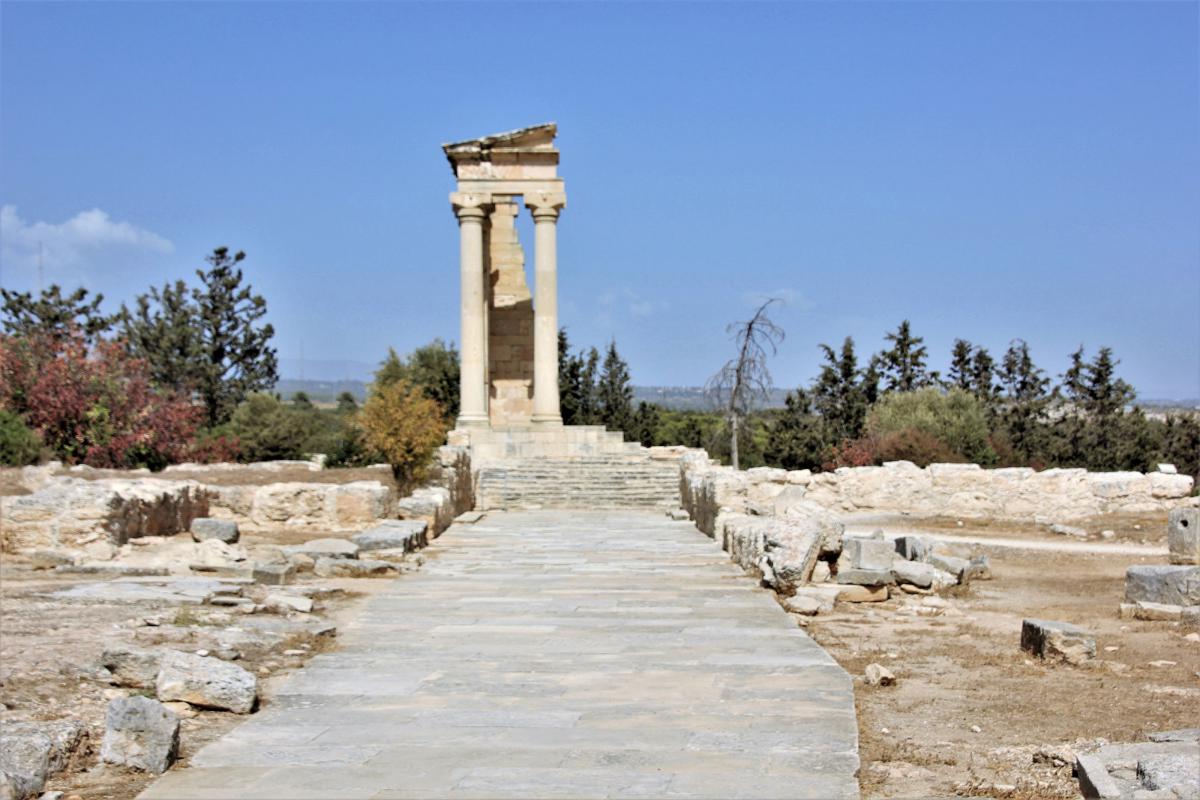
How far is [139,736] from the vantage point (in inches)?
215

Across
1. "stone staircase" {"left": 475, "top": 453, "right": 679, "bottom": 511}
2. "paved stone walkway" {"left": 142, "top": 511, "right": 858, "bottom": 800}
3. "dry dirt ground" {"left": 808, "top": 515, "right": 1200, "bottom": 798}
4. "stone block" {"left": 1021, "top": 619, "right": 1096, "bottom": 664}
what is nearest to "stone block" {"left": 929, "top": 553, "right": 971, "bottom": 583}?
"dry dirt ground" {"left": 808, "top": 515, "right": 1200, "bottom": 798}

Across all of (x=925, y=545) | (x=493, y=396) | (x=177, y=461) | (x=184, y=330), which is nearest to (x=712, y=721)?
(x=925, y=545)

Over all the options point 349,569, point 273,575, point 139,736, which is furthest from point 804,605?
point 139,736

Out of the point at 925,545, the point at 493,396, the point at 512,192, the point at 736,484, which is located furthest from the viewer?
the point at 493,396

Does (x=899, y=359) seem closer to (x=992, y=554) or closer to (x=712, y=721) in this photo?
(x=992, y=554)

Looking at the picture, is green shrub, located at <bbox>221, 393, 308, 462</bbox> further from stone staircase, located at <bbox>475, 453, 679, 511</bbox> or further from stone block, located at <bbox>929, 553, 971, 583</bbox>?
stone block, located at <bbox>929, 553, 971, 583</bbox>

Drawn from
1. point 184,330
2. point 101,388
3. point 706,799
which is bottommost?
point 706,799

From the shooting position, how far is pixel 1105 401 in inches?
1548

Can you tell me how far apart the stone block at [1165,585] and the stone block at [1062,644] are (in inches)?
117

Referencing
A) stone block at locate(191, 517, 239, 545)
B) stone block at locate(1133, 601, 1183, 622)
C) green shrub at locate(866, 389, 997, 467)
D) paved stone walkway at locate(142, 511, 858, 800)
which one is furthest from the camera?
green shrub at locate(866, 389, 997, 467)

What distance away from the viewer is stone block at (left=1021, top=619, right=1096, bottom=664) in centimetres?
825

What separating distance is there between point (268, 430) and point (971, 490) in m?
27.0

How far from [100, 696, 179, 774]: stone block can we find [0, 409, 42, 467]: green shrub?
1878 centimetres

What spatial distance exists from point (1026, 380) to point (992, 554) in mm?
28223
